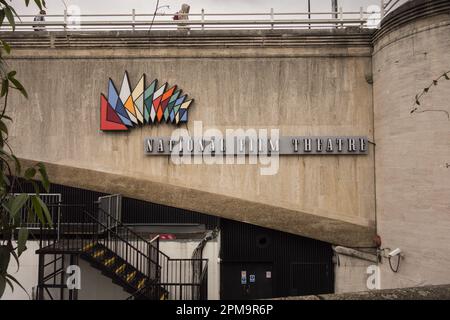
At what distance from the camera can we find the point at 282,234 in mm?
11430

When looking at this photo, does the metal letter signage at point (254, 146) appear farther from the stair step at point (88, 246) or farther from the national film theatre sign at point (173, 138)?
the stair step at point (88, 246)

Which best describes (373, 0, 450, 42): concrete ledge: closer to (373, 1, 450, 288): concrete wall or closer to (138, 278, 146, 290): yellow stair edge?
(373, 1, 450, 288): concrete wall

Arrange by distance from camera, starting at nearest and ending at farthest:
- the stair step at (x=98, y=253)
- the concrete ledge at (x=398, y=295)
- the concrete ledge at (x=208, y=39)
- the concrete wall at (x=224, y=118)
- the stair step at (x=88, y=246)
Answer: the concrete ledge at (x=398, y=295) → the stair step at (x=88, y=246) → the stair step at (x=98, y=253) → the concrete wall at (x=224, y=118) → the concrete ledge at (x=208, y=39)

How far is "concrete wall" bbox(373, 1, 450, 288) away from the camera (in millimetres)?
9023

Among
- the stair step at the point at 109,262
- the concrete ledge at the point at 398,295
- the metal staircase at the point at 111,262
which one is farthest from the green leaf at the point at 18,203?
the stair step at the point at 109,262

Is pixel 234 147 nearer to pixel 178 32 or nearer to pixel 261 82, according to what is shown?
pixel 261 82

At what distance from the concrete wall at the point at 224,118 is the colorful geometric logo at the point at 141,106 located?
0.93 ft

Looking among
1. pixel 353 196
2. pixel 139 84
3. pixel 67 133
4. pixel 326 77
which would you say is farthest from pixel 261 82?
pixel 67 133

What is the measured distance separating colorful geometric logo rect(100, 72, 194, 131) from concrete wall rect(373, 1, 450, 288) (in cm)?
618

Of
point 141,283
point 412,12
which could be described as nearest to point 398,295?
point 141,283

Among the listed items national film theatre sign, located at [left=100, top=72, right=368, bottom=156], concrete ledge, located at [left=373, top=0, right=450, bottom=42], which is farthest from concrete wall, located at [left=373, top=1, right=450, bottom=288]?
national film theatre sign, located at [left=100, top=72, right=368, bottom=156]

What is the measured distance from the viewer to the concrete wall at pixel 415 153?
902 centimetres

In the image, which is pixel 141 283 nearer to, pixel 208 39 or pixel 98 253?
pixel 98 253

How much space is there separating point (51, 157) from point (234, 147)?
234 inches
